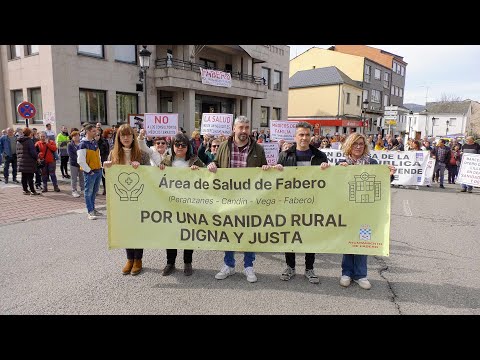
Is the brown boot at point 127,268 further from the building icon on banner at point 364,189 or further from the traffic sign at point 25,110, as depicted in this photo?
the traffic sign at point 25,110

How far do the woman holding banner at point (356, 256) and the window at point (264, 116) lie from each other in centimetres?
2743

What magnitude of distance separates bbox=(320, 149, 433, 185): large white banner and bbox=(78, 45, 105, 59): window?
14.0m

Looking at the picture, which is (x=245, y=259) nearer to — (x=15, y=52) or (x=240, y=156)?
(x=240, y=156)

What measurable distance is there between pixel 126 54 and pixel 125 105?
2.95 meters

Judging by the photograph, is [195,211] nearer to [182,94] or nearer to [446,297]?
[446,297]

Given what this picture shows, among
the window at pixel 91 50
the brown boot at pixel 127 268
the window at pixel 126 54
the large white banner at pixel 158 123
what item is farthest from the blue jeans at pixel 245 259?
the window at pixel 126 54

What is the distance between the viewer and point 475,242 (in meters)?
5.84

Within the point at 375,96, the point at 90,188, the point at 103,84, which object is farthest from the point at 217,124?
the point at 375,96

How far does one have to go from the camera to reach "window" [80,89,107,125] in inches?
699

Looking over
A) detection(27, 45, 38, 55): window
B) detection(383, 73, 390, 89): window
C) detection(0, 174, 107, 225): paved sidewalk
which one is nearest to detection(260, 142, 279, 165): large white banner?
detection(0, 174, 107, 225): paved sidewalk

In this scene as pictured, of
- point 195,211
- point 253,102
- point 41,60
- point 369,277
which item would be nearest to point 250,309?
point 195,211

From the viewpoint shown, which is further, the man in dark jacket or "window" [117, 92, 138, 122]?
"window" [117, 92, 138, 122]

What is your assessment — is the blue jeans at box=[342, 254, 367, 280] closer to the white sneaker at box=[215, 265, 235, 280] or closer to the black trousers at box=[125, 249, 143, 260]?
the white sneaker at box=[215, 265, 235, 280]

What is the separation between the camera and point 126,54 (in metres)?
19.5
